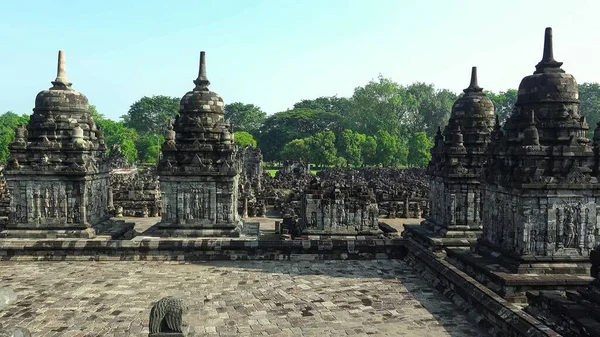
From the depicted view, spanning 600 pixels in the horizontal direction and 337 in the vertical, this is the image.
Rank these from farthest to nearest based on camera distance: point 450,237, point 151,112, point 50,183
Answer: point 151,112 < point 450,237 < point 50,183

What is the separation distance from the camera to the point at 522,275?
34.6ft

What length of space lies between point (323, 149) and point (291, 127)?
22547 millimetres

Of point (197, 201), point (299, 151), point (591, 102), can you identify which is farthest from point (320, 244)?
point (591, 102)

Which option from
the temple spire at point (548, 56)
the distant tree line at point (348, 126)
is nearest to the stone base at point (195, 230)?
the temple spire at point (548, 56)

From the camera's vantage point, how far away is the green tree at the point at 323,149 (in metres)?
73.8

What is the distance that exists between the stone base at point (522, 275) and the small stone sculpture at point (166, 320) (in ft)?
23.2

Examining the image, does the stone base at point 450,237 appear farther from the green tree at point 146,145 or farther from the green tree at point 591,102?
the green tree at point 591,102

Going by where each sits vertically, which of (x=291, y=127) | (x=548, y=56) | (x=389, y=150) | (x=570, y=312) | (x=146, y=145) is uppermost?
(x=291, y=127)

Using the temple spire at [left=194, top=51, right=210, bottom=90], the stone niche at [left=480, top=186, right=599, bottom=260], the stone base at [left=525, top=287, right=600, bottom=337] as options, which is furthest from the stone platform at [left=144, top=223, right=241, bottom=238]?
the stone base at [left=525, top=287, right=600, bottom=337]

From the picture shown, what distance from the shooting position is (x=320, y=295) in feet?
36.1

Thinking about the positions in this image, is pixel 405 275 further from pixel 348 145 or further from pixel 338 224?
pixel 348 145

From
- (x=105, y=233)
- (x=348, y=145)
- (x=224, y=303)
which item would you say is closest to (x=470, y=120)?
(x=224, y=303)

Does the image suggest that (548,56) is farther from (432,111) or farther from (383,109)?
(432,111)

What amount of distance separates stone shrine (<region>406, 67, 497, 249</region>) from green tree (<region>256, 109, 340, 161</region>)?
74.3 meters
